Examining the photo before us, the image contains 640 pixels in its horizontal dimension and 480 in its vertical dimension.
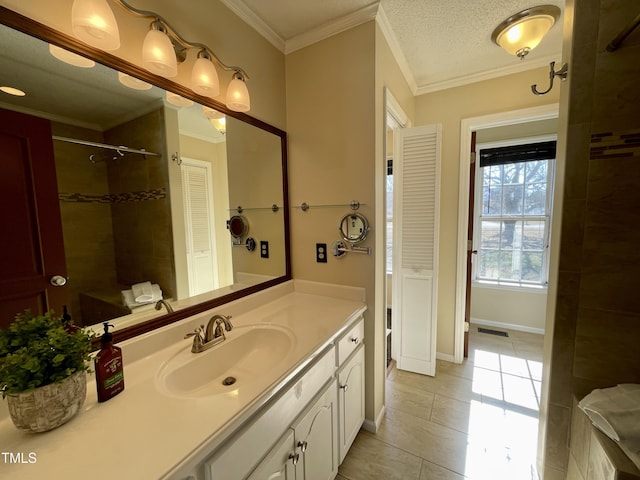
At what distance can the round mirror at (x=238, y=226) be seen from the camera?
1462 millimetres

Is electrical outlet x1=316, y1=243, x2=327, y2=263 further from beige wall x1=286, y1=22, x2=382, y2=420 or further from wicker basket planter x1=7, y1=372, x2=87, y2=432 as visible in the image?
wicker basket planter x1=7, y1=372, x2=87, y2=432

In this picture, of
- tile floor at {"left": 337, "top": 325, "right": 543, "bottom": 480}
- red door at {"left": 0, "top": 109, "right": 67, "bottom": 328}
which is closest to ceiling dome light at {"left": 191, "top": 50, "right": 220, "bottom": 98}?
red door at {"left": 0, "top": 109, "right": 67, "bottom": 328}

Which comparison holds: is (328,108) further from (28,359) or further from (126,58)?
(28,359)

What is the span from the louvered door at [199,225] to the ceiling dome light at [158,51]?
368mm

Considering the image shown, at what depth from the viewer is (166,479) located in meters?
0.51

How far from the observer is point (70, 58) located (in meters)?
0.84

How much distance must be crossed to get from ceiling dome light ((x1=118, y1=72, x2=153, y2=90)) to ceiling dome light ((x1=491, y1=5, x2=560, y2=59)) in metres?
1.97

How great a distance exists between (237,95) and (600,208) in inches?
63.1

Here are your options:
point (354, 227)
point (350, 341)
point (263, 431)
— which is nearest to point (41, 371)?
point (263, 431)

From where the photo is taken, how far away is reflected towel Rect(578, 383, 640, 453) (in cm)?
78

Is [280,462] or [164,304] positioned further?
[164,304]

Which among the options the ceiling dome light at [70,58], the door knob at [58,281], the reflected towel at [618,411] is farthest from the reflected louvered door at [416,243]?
A: the door knob at [58,281]

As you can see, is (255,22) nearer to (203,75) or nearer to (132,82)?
(203,75)

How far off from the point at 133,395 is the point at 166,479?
1.14 ft
